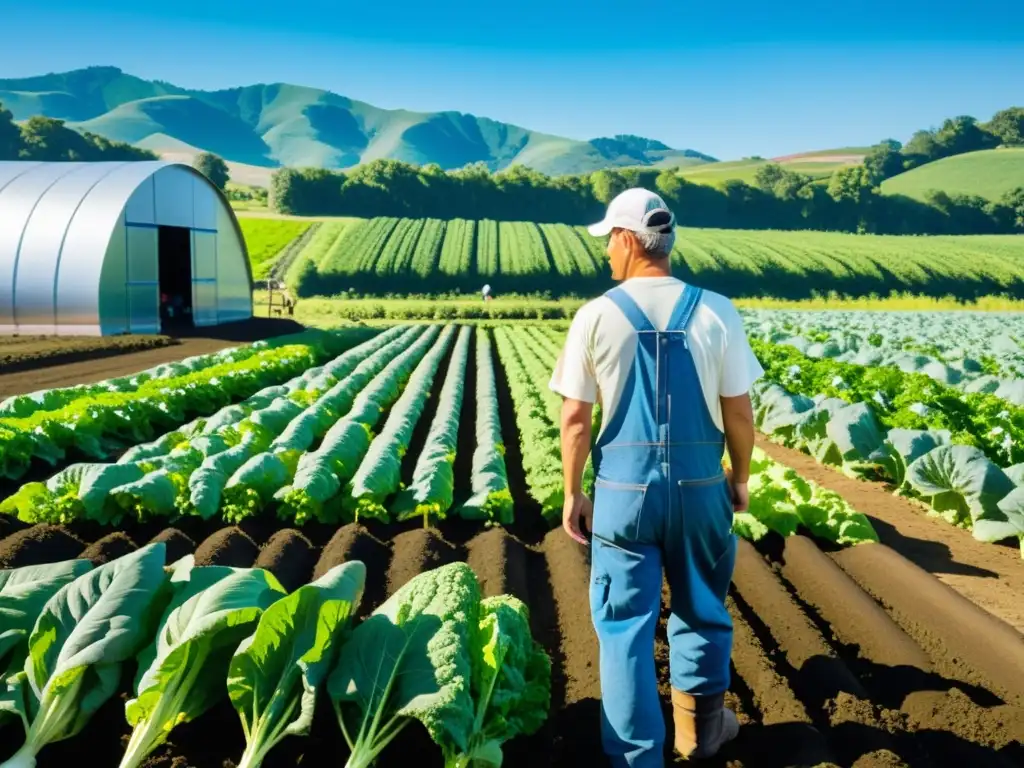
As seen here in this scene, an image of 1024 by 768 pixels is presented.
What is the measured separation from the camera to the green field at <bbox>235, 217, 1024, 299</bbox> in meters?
51.1

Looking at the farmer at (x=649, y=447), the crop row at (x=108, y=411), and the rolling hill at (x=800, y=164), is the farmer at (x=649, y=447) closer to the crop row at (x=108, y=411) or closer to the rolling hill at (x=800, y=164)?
the crop row at (x=108, y=411)

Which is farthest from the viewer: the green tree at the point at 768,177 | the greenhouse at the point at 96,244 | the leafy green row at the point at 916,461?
the green tree at the point at 768,177

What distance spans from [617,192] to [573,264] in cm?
1948

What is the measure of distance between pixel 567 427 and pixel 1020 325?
3311 cm

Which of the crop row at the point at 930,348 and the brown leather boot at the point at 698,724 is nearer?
the brown leather boot at the point at 698,724

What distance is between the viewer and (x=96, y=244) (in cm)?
2072

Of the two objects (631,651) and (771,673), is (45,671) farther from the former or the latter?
(771,673)

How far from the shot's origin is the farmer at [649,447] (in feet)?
10.5

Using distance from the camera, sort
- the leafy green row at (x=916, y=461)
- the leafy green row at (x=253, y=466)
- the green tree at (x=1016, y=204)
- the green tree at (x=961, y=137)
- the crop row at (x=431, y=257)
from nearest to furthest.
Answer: the leafy green row at (x=253, y=466) → the leafy green row at (x=916, y=461) → the crop row at (x=431, y=257) → the green tree at (x=1016, y=204) → the green tree at (x=961, y=137)

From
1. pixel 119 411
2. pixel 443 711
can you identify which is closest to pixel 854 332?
pixel 119 411

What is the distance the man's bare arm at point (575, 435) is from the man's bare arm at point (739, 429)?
55cm

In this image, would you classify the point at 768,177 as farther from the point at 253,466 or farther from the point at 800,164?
the point at 253,466

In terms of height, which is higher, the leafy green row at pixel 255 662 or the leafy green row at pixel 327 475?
the leafy green row at pixel 255 662

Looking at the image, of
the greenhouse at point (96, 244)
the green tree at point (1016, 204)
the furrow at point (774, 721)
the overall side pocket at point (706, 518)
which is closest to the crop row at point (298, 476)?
the furrow at point (774, 721)
